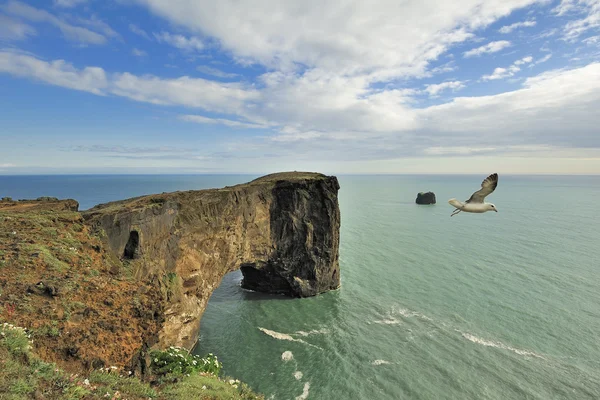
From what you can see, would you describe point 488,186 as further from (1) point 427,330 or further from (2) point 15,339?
(1) point 427,330

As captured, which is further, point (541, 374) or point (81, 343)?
point (541, 374)

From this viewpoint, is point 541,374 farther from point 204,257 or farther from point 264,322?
point 204,257

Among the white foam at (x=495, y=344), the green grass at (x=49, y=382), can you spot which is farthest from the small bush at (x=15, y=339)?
the white foam at (x=495, y=344)

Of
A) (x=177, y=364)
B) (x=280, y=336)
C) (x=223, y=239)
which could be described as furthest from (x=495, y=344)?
(x=223, y=239)

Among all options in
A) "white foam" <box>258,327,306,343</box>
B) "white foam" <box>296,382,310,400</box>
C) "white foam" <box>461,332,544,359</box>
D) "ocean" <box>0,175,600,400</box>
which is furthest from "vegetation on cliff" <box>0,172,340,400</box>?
"white foam" <box>461,332,544,359</box>

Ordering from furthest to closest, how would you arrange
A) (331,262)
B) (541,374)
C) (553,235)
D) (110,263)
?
(553,235) → (331,262) → (541,374) → (110,263)

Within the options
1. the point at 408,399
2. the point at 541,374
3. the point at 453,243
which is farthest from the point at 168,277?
the point at 453,243

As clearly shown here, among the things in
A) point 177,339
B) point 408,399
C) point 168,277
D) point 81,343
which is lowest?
point 408,399
